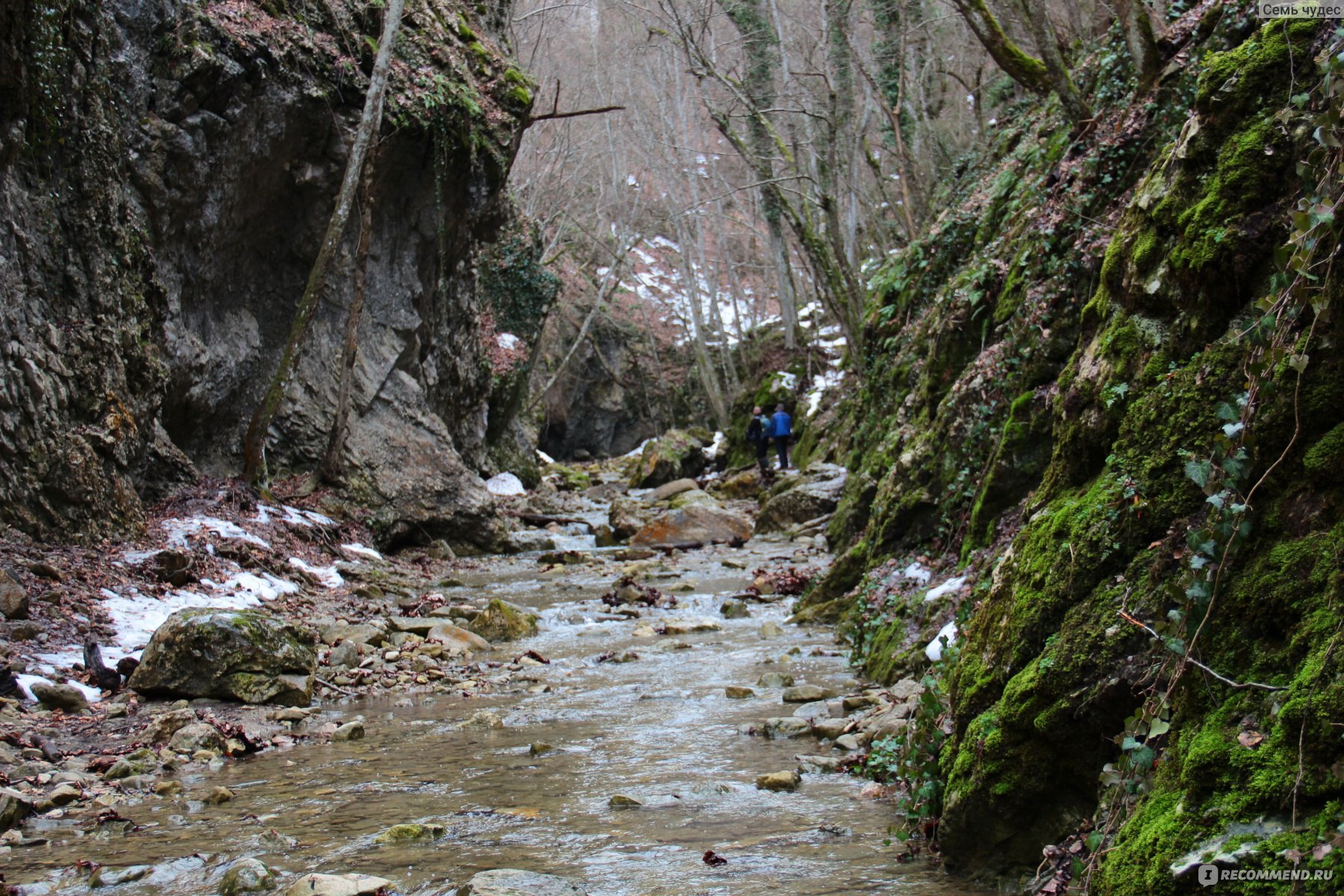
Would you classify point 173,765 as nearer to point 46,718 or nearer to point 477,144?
point 46,718

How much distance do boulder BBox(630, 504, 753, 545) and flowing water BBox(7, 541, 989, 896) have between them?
826cm

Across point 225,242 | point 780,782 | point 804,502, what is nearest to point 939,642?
point 780,782

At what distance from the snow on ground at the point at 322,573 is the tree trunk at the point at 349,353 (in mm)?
2842

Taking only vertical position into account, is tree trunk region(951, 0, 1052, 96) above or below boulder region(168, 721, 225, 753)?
above

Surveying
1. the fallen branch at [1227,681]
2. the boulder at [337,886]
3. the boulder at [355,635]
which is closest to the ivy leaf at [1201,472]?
the fallen branch at [1227,681]

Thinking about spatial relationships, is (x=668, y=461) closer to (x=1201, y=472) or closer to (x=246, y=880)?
(x=246, y=880)

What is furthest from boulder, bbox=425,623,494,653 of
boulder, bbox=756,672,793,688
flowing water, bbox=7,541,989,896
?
boulder, bbox=756,672,793,688

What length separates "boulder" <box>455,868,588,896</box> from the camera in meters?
3.04

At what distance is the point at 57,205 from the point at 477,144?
8.88m

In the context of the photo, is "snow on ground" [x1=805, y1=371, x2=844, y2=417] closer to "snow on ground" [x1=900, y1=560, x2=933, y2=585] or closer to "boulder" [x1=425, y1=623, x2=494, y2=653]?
"boulder" [x1=425, y1=623, x2=494, y2=653]

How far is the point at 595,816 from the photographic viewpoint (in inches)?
158

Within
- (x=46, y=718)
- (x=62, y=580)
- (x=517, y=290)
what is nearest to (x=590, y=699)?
(x=46, y=718)

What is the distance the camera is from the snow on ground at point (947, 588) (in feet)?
18.3

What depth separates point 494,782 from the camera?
4.61 metres
